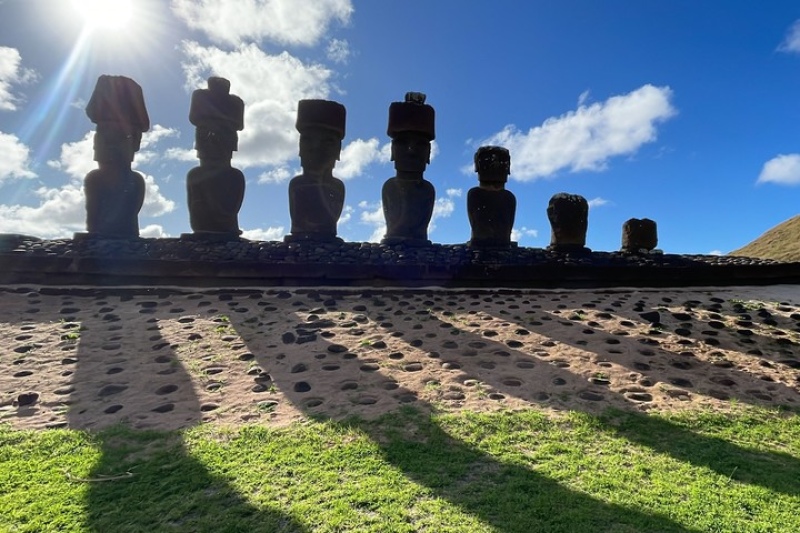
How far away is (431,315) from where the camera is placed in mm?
6988

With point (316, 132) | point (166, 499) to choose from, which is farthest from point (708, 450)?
point (316, 132)

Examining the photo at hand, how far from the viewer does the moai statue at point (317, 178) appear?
1012 centimetres

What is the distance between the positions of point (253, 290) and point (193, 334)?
1930 millimetres

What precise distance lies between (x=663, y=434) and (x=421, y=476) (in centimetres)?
198

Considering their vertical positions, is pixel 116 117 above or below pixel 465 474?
above

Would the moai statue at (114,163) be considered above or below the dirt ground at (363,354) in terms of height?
above

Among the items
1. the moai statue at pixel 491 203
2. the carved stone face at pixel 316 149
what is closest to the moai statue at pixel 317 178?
the carved stone face at pixel 316 149

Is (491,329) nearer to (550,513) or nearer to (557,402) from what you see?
(557,402)

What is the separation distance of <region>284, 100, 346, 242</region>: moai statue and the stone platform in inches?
22.8

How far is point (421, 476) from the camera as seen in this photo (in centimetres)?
295

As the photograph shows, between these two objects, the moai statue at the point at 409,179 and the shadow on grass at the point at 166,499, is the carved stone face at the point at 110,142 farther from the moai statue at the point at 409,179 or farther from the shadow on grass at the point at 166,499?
the shadow on grass at the point at 166,499

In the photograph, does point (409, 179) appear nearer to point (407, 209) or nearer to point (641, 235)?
point (407, 209)

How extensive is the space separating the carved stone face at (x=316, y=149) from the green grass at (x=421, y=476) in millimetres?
7475

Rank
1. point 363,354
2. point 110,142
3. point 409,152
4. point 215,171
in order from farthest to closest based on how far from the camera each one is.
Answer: point 409,152 < point 215,171 < point 110,142 < point 363,354
